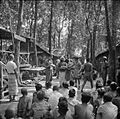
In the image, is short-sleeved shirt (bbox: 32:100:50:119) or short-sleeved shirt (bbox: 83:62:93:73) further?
short-sleeved shirt (bbox: 83:62:93:73)

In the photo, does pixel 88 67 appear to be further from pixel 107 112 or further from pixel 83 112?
pixel 83 112

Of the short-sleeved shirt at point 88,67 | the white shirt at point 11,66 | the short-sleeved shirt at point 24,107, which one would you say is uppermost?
the white shirt at point 11,66

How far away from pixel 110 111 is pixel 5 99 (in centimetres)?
594

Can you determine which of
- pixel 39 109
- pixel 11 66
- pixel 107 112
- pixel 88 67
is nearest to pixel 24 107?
pixel 39 109

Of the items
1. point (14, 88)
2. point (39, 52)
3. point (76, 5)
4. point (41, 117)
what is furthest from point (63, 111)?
point (76, 5)

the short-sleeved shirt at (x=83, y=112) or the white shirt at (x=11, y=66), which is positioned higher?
the white shirt at (x=11, y=66)

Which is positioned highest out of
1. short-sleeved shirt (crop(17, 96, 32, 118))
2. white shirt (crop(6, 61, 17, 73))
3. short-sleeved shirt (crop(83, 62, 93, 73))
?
white shirt (crop(6, 61, 17, 73))

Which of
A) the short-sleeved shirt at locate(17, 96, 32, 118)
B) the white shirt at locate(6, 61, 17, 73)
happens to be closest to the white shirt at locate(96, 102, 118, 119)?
the short-sleeved shirt at locate(17, 96, 32, 118)

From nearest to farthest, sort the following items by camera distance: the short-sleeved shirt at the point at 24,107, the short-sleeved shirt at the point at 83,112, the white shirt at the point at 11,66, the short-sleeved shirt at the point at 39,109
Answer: the short-sleeved shirt at the point at 83,112 < the short-sleeved shirt at the point at 39,109 < the short-sleeved shirt at the point at 24,107 < the white shirt at the point at 11,66

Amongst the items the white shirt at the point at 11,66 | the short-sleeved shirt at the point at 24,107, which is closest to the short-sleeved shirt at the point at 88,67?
the white shirt at the point at 11,66

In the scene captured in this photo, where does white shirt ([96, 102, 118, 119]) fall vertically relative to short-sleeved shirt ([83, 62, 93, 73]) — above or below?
below

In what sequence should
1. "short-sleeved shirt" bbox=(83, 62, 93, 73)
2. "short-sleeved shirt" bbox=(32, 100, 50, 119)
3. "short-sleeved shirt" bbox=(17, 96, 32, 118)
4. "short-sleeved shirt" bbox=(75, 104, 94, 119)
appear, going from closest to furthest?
"short-sleeved shirt" bbox=(75, 104, 94, 119), "short-sleeved shirt" bbox=(32, 100, 50, 119), "short-sleeved shirt" bbox=(17, 96, 32, 118), "short-sleeved shirt" bbox=(83, 62, 93, 73)

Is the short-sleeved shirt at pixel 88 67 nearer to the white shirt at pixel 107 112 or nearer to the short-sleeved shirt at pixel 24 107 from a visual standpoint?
the short-sleeved shirt at pixel 24 107

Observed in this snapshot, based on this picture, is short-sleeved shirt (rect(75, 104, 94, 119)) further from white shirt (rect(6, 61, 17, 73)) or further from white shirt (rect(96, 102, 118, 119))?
white shirt (rect(6, 61, 17, 73))
